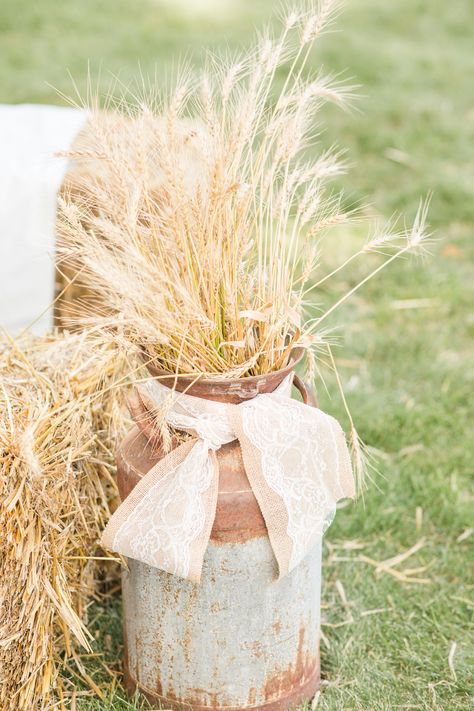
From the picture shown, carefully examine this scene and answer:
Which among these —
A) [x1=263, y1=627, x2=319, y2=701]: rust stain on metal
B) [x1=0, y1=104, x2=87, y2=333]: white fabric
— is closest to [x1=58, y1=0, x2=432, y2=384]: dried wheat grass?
[x1=263, y1=627, x2=319, y2=701]: rust stain on metal

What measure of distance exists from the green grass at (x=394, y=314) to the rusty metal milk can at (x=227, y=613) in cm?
17

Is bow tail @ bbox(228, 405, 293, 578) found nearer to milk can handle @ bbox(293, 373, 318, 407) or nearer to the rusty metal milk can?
the rusty metal milk can

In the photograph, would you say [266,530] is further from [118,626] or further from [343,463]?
[118,626]

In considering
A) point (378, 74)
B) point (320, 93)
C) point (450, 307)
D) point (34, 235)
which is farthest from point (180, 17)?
point (320, 93)

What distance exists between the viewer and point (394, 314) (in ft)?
13.0

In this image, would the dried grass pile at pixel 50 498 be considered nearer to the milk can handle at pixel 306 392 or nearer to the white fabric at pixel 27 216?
the milk can handle at pixel 306 392

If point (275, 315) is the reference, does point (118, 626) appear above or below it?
below

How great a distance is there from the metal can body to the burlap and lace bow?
4 cm

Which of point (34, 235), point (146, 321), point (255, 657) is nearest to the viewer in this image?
point (146, 321)

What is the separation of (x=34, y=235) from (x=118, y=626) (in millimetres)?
1329

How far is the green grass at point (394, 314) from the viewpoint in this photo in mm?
2406

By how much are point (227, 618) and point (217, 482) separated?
1.03 feet

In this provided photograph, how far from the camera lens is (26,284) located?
125 inches

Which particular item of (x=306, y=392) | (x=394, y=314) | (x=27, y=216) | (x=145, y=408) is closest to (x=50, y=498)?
(x=145, y=408)
